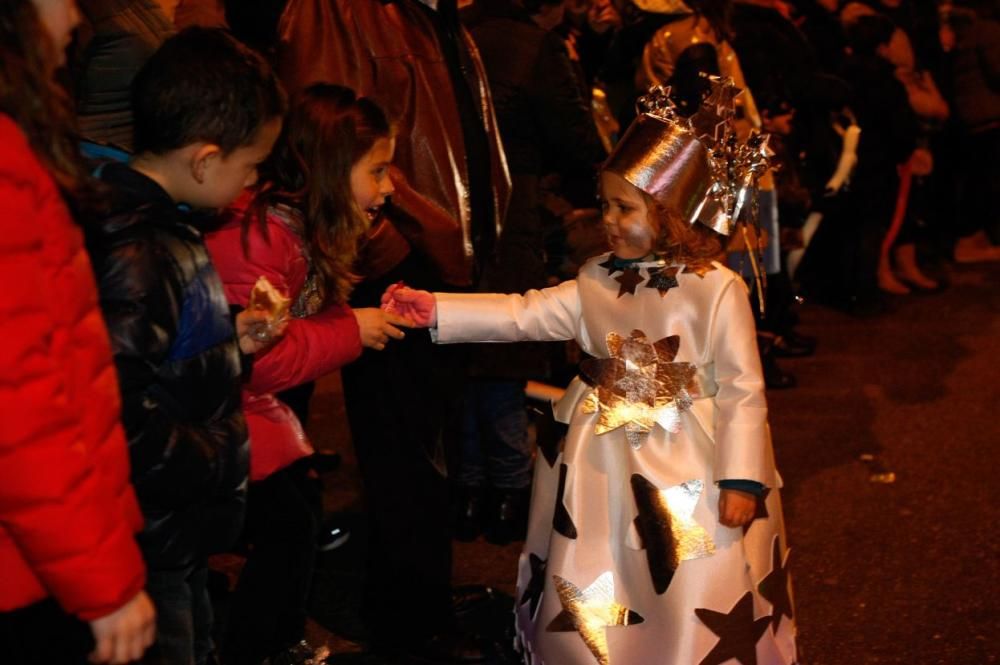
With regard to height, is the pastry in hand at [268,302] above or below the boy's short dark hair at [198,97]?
below

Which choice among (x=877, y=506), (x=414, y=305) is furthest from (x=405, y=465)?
(x=877, y=506)

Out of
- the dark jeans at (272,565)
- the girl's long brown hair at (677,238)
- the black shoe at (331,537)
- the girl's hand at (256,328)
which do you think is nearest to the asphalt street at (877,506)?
the black shoe at (331,537)

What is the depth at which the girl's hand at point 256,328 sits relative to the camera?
2537mm

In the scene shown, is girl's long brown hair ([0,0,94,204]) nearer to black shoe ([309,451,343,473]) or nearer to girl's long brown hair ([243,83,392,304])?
girl's long brown hair ([243,83,392,304])

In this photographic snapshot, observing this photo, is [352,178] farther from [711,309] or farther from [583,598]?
[583,598]

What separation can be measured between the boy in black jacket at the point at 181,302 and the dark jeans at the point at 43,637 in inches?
9.1

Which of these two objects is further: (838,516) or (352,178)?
(838,516)

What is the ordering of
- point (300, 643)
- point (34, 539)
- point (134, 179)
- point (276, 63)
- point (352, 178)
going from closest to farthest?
point (34, 539)
point (134, 179)
point (352, 178)
point (276, 63)
point (300, 643)

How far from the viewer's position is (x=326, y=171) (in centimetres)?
298

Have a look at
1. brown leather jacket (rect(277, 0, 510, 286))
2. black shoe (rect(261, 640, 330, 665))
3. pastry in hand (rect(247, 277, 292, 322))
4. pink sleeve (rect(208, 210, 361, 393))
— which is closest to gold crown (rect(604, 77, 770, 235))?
brown leather jacket (rect(277, 0, 510, 286))

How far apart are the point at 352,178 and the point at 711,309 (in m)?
0.98

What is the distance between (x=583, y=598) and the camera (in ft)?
10.3

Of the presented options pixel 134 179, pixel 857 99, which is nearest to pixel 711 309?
pixel 134 179

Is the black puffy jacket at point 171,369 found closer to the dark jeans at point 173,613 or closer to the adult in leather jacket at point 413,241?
the dark jeans at point 173,613
